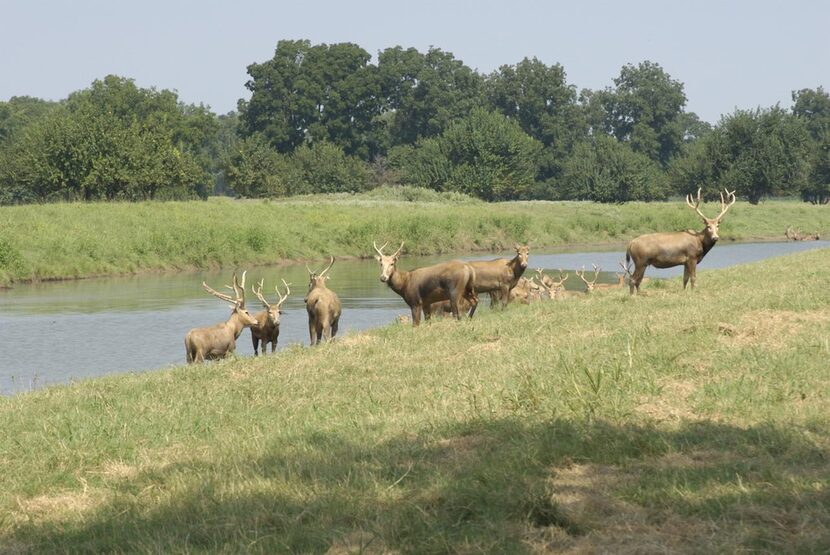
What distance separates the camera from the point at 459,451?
29.1ft

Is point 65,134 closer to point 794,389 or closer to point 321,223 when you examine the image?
point 321,223

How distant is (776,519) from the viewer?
→ 6.70 meters

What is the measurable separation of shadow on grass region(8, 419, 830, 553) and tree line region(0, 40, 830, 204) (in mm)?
59514

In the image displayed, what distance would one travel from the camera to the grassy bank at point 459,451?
6.96 m

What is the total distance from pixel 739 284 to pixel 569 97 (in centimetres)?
11207

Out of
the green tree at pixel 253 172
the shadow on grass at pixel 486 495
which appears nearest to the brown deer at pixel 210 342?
the shadow on grass at pixel 486 495

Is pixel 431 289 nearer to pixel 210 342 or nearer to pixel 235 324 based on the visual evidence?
pixel 235 324

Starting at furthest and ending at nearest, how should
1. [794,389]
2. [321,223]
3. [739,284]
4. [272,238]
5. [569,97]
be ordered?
1. [569,97]
2. [321,223]
3. [272,238]
4. [739,284]
5. [794,389]

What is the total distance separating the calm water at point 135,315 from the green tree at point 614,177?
166ft

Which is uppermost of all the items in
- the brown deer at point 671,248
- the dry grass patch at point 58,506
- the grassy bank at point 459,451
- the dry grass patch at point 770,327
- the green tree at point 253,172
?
the green tree at point 253,172

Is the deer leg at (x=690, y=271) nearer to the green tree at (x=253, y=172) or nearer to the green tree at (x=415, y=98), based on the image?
the green tree at (x=253, y=172)

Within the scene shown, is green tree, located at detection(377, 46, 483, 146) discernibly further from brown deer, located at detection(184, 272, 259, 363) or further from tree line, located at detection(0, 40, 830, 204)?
brown deer, located at detection(184, 272, 259, 363)

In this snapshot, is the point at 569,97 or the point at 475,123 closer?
the point at 475,123

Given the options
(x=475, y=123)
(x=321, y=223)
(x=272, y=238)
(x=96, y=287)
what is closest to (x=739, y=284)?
(x=96, y=287)
